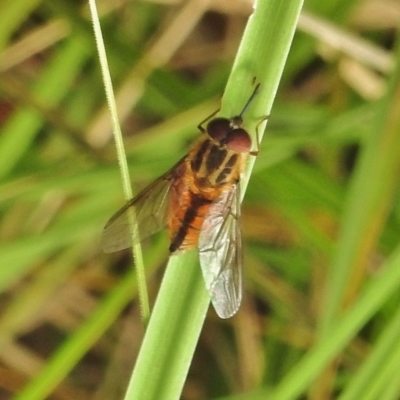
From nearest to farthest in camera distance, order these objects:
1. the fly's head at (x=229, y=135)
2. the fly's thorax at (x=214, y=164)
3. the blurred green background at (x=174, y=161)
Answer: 1. the fly's head at (x=229, y=135)
2. the fly's thorax at (x=214, y=164)
3. the blurred green background at (x=174, y=161)

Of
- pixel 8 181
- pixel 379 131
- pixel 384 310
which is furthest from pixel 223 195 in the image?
pixel 384 310

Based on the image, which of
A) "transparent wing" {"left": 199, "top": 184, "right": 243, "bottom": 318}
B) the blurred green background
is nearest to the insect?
"transparent wing" {"left": 199, "top": 184, "right": 243, "bottom": 318}

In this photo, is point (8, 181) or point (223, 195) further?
point (8, 181)

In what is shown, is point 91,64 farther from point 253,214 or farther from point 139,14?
point 253,214

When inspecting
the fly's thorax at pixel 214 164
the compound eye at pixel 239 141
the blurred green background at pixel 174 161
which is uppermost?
the blurred green background at pixel 174 161

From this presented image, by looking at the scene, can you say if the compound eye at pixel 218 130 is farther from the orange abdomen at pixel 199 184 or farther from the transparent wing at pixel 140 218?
the transparent wing at pixel 140 218

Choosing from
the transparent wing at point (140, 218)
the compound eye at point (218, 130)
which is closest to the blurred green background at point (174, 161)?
the transparent wing at point (140, 218)
